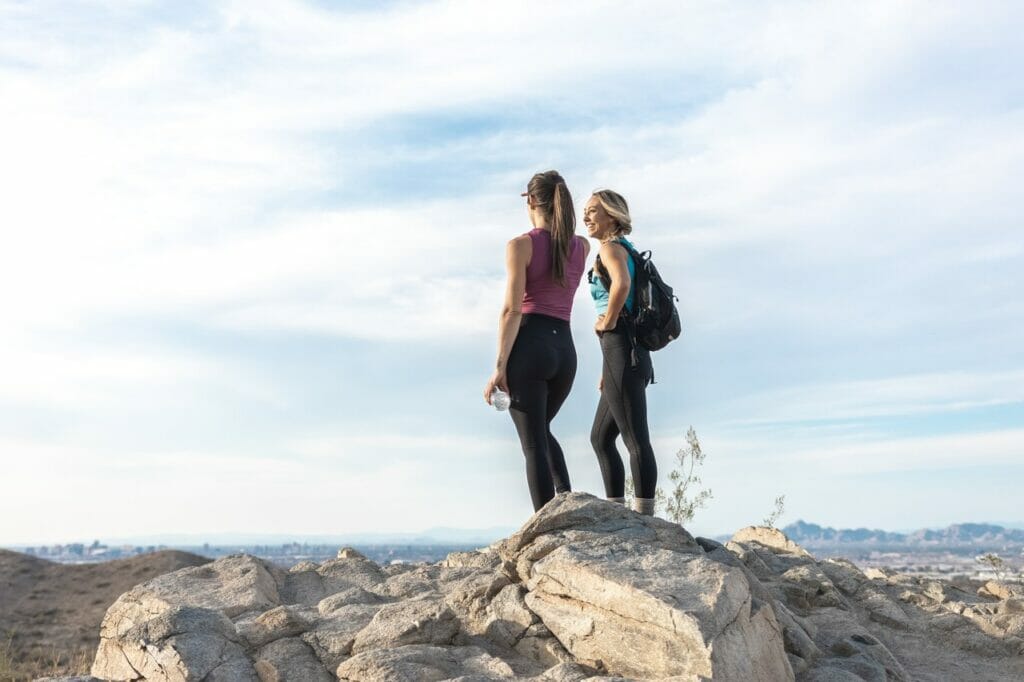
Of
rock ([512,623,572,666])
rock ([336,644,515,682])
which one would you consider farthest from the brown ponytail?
rock ([336,644,515,682])

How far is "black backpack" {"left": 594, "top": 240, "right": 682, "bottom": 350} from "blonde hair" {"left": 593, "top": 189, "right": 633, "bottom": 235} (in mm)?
113

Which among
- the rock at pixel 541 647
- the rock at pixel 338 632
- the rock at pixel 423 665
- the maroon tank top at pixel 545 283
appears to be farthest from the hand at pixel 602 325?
the rock at pixel 338 632

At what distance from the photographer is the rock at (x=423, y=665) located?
6.14 metres

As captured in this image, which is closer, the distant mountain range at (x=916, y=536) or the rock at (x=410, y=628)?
the rock at (x=410, y=628)

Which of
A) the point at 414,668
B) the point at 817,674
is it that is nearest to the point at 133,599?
the point at 414,668

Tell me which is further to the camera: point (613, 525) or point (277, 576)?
point (277, 576)

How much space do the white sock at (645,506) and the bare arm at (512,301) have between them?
57.0 inches

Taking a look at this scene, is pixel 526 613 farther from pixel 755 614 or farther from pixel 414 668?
pixel 755 614

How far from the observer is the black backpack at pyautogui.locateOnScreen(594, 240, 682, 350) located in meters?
7.76

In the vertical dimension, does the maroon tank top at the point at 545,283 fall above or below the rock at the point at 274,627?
above

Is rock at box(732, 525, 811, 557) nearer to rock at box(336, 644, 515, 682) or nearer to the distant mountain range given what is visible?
rock at box(336, 644, 515, 682)

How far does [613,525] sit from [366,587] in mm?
3120

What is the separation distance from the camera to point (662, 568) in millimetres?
6434

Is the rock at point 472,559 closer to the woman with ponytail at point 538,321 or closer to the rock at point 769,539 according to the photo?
the woman with ponytail at point 538,321
